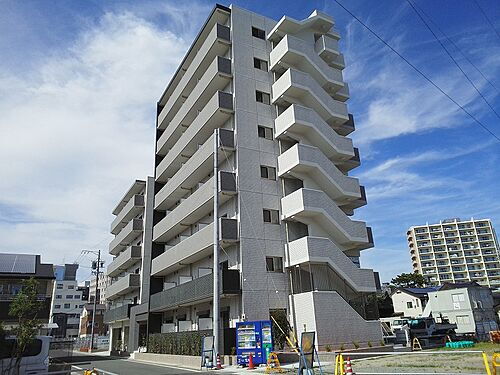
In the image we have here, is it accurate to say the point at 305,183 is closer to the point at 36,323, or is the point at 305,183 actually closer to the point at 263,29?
the point at 263,29

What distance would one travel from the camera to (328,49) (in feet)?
110

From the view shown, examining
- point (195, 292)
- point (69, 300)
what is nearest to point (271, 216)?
point (195, 292)

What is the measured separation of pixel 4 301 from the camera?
33.2 metres

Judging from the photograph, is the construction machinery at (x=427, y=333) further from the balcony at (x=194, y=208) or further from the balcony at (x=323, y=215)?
the balcony at (x=194, y=208)

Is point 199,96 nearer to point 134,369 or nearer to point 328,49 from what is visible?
point 328,49

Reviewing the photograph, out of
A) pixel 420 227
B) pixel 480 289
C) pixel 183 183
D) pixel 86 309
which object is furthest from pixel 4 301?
pixel 420 227

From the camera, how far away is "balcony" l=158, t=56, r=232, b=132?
30.2 m

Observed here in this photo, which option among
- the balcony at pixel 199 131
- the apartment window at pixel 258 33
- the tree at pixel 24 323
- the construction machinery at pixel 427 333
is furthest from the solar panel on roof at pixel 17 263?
the construction machinery at pixel 427 333

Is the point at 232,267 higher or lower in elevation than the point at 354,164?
lower

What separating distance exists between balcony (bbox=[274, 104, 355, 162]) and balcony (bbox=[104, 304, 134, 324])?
28473mm

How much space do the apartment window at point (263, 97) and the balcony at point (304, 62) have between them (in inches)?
92.8

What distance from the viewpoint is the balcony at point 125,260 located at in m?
47.7

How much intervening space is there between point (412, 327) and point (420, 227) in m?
107

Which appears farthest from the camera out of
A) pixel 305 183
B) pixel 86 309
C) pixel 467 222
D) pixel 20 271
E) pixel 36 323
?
pixel 467 222
